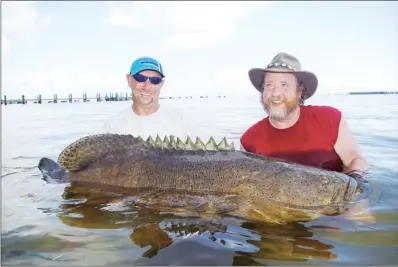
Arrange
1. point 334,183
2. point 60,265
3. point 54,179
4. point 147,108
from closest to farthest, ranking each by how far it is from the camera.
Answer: point 60,265 → point 334,183 → point 54,179 → point 147,108

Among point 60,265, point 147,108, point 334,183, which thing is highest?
point 147,108

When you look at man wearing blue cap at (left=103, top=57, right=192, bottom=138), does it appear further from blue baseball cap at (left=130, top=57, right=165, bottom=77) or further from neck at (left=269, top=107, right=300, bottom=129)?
neck at (left=269, top=107, right=300, bottom=129)

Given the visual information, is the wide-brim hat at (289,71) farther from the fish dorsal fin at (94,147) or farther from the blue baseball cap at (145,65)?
the fish dorsal fin at (94,147)

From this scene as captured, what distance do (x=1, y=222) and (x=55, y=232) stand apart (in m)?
0.77

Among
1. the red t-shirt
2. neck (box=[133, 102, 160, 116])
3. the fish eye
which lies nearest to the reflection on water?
the fish eye

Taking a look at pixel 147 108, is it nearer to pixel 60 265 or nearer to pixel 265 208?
pixel 265 208

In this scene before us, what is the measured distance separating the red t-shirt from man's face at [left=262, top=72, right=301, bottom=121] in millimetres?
283

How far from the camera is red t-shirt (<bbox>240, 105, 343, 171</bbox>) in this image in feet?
19.5

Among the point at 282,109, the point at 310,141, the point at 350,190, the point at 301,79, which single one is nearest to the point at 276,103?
the point at 282,109

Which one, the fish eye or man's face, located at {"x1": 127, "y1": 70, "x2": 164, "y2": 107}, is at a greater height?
man's face, located at {"x1": 127, "y1": 70, "x2": 164, "y2": 107}

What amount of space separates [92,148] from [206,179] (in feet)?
→ 5.95

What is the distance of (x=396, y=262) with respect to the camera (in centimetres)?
318

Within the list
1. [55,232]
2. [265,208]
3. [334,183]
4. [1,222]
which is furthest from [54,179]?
[334,183]

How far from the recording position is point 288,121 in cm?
607
